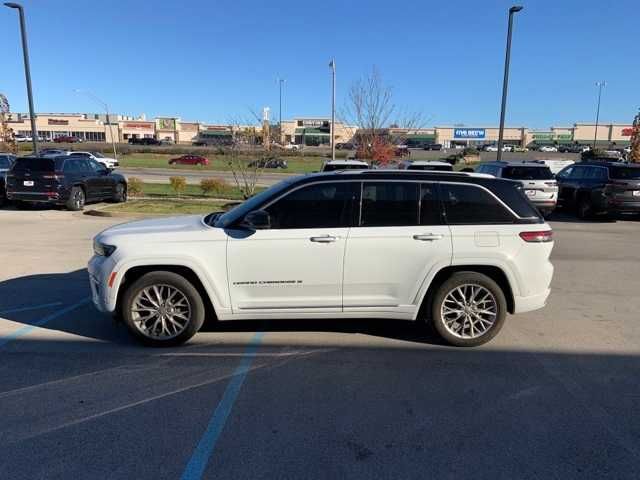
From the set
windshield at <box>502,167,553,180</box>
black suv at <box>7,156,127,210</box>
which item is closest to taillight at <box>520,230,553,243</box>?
windshield at <box>502,167,553,180</box>

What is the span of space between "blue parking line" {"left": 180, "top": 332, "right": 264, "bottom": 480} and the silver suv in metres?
11.4

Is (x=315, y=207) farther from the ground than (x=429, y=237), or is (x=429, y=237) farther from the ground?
(x=315, y=207)

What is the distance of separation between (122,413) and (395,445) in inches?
77.2

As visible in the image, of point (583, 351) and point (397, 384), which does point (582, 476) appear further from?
point (583, 351)

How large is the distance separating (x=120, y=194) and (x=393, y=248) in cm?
1468

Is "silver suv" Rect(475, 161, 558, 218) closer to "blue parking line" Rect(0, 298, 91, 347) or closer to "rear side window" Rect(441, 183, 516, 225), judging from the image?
"rear side window" Rect(441, 183, 516, 225)

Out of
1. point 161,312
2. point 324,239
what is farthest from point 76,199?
point 324,239

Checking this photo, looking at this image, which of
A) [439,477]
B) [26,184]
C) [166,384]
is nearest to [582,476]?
[439,477]

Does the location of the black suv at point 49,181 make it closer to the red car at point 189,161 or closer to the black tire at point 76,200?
the black tire at point 76,200

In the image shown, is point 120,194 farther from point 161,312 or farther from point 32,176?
point 161,312

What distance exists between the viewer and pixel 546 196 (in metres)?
14.0

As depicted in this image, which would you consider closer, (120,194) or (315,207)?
(315,207)

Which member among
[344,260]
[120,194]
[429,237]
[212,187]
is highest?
[429,237]

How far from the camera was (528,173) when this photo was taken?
1410 cm
